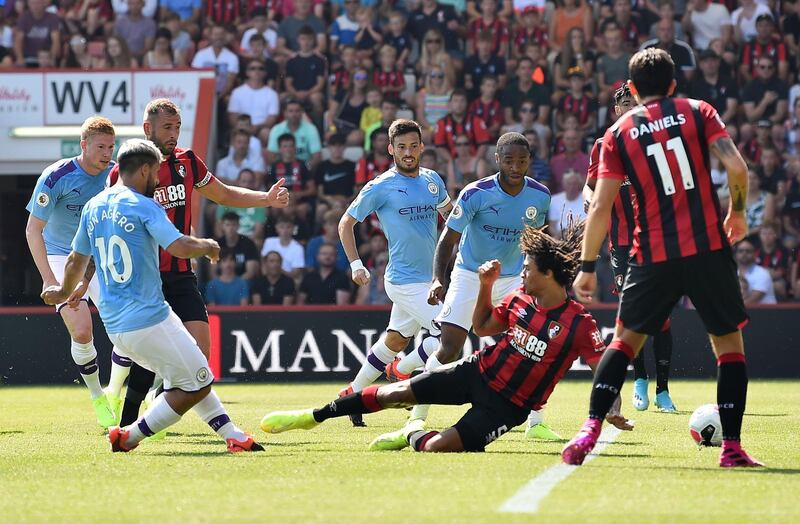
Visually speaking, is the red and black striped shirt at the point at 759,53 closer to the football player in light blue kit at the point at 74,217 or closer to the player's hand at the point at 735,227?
the football player in light blue kit at the point at 74,217

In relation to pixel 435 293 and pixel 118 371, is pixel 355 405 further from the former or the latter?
pixel 118 371

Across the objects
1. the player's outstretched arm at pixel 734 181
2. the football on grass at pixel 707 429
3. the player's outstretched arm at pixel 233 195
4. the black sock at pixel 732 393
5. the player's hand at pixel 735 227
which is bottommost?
the football on grass at pixel 707 429

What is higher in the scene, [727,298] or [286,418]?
[727,298]

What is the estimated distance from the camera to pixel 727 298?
23.9ft

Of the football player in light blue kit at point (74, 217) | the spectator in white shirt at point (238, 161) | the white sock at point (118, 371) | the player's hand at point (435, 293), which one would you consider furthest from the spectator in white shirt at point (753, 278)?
the football player in light blue kit at point (74, 217)

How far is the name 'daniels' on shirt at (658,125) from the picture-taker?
729 cm

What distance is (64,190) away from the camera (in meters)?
10.8

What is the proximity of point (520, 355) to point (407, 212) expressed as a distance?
3.34m

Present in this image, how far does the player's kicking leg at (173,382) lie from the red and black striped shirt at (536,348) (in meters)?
1.64

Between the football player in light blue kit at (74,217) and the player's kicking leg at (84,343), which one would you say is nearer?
the football player in light blue kit at (74,217)

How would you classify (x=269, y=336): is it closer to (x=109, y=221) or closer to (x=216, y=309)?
(x=216, y=309)

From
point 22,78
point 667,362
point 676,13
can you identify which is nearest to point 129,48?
point 22,78

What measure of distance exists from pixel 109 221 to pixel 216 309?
368 inches

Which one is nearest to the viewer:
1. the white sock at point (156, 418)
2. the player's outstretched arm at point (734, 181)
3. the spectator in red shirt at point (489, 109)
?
the player's outstretched arm at point (734, 181)
